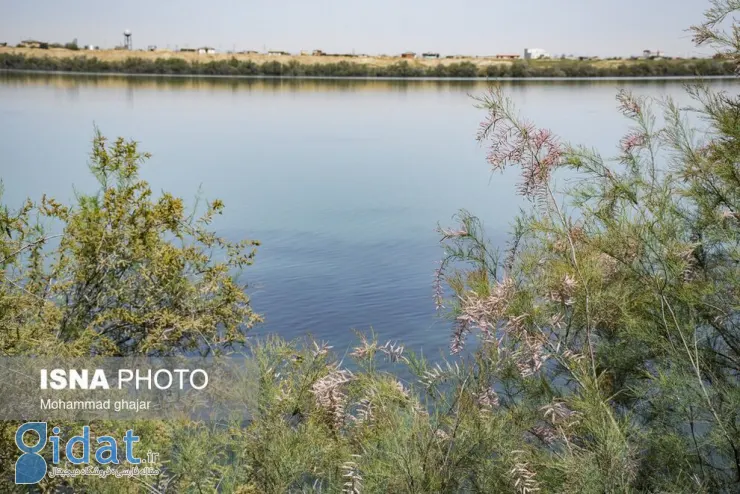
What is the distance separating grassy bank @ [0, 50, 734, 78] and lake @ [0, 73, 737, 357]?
30.5 metres

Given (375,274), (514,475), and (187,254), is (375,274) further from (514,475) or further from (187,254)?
(514,475)

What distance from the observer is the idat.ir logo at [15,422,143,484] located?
20.5 ft

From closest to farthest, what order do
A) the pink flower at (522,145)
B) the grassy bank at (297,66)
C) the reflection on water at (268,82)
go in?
the pink flower at (522,145), the reflection on water at (268,82), the grassy bank at (297,66)

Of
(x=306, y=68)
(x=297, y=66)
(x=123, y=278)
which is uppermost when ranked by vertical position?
(x=297, y=66)

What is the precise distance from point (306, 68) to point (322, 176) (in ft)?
236

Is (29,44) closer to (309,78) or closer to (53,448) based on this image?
(309,78)

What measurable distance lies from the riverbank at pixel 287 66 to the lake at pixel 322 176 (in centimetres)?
3024

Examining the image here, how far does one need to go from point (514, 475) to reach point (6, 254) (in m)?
5.04

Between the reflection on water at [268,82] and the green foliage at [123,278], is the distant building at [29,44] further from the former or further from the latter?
the green foliage at [123,278]

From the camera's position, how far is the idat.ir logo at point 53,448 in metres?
6.25

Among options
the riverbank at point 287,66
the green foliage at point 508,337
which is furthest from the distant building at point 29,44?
the green foliage at point 508,337

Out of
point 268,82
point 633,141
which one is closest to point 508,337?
point 633,141

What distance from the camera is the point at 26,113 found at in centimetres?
4312

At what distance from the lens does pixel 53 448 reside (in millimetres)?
6293
